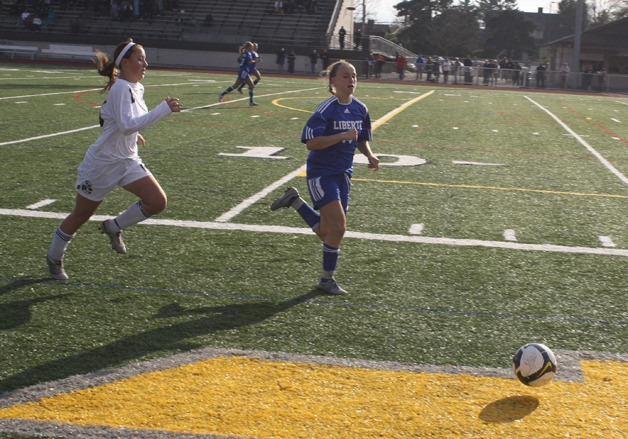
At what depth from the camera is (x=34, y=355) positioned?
178 inches

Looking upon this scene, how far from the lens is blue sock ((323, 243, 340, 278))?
231 inches

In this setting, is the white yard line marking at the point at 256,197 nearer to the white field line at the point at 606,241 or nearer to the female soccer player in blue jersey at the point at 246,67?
the white field line at the point at 606,241

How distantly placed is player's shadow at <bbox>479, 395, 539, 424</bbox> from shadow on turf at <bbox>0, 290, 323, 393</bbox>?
1.64 m

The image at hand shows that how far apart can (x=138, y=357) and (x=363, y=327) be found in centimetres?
135

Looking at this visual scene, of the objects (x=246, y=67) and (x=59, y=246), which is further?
(x=246, y=67)

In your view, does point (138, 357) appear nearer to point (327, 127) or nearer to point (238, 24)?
point (327, 127)

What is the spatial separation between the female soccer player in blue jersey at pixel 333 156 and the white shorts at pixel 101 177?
1.21 m

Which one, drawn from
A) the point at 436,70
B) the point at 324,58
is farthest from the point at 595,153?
the point at 324,58

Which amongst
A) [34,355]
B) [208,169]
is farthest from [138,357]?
[208,169]

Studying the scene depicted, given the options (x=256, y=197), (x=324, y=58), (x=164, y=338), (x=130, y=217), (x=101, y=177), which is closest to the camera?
(x=164, y=338)

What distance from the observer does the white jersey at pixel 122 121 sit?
18.5ft

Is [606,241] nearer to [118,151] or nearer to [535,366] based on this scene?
[535,366]

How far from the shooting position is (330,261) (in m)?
5.87

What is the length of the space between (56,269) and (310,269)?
1790 mm
